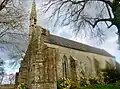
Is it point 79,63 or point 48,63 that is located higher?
point 79,63

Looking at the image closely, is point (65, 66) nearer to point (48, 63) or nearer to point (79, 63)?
point (79, 63)

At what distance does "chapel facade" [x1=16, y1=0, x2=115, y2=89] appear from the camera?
3078cm

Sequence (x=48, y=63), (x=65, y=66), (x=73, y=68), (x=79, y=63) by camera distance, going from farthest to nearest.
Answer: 1. (x=79, y=63)
2. (x=73, y=68)
3. (x=65, y=66)
4. (x=48, y=63)

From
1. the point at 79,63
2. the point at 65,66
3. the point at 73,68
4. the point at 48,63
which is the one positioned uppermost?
the point at 79,63

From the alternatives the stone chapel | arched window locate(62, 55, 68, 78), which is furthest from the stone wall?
arched window locate(62, 55, 68, 78)

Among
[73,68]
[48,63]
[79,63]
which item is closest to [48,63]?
[48,63]

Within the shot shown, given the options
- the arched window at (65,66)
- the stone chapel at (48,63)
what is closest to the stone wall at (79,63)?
the stone chapel at (48,63)

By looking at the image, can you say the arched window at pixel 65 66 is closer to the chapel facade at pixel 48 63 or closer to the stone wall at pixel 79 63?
the chapel facade at pixel 48 63

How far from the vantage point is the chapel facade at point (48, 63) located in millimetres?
30781

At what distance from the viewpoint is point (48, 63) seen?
31562mm

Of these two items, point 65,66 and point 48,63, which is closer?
point 48,63

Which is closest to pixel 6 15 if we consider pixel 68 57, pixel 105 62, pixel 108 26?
pixel 108 26

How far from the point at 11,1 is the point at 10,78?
3194cm

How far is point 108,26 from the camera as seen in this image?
1884 cm
